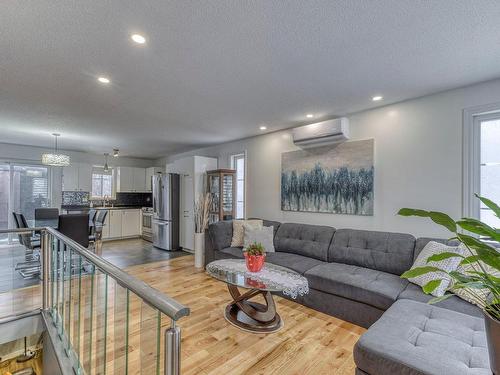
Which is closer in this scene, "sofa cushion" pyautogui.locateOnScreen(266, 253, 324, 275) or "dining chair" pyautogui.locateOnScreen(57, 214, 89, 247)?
"sofa cushion" pyautogui.locateOnScreen(266, 253, 324, 275)

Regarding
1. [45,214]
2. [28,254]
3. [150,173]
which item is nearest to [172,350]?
[28,254]

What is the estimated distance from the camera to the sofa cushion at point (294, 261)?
10.3 ft

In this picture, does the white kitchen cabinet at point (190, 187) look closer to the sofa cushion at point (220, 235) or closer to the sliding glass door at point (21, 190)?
the sofa cushion at point (220, 235)

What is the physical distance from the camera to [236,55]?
2.14 m

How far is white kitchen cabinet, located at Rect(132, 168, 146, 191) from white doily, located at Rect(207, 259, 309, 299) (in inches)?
227

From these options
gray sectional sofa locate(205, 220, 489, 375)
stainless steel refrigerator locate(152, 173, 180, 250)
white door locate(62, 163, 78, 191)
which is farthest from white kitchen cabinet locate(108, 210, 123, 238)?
gray sectional sofa locate(205, 220, 489, 375)

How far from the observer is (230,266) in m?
2.88

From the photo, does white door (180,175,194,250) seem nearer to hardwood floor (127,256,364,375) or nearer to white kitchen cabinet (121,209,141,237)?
white kitchen cabinet (121,209,141,237)

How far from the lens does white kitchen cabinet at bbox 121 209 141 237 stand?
7125 mm

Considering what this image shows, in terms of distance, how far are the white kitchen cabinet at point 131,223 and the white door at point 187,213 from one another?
216 cm

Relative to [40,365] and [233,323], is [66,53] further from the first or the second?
[40,365]

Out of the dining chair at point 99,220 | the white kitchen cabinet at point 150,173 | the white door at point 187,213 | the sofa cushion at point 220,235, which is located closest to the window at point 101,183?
the white kitchen cabinet at point 150,173

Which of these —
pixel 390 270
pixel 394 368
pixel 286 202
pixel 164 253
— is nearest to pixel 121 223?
pixel 164 253

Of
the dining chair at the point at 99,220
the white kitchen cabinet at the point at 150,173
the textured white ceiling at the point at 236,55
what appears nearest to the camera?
the textured white ceiling at the point at 236,55
